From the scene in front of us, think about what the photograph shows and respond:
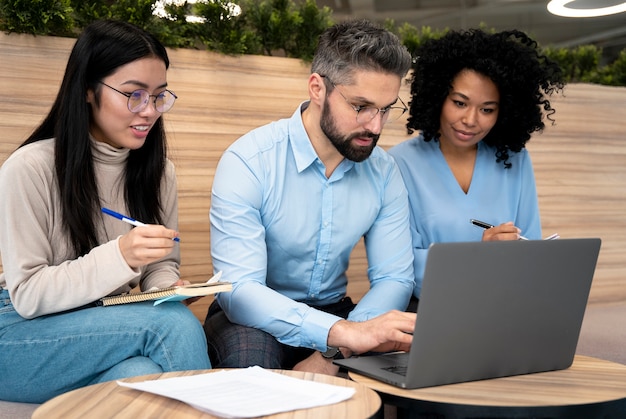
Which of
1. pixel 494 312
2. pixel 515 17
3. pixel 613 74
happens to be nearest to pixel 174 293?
pixel 494 312

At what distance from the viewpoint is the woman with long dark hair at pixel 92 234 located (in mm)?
1392

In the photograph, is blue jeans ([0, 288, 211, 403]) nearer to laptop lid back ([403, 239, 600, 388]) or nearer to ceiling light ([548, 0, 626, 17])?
laptop lid back ([403, 239, 600, 388])

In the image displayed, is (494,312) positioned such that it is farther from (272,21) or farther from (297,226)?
(272,21)

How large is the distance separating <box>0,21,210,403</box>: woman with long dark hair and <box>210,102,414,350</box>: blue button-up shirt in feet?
0.60

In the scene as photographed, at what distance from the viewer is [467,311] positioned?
45.8 inches

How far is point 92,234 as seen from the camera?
1.59 m

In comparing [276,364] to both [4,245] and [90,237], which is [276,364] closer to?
[90,237]

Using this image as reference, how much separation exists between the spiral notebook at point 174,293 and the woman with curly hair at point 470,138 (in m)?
0.87

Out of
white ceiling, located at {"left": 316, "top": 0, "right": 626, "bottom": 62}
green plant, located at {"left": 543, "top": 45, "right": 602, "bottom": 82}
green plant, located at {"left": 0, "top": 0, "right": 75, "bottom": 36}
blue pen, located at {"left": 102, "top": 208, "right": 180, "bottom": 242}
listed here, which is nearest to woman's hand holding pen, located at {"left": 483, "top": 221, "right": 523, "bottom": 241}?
blue pen, located at {"left": 102, "top": 208, "right": 180, "bottom": 242}

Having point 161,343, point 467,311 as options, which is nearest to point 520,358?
point 467,311

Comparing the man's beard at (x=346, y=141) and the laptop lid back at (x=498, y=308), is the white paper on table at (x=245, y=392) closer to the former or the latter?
the laptop lid back at (x=498, y=308)

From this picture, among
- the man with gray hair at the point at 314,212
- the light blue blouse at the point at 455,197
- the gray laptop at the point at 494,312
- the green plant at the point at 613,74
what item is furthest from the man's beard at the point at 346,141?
the green plant at the point at 613,74

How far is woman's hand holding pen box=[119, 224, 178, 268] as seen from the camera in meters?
1.39

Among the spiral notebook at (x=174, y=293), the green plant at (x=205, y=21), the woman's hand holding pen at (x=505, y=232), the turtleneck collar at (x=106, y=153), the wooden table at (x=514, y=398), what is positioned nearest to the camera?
the wooden table at (x=514, y=398)
